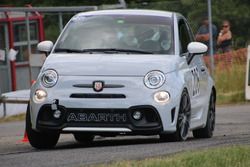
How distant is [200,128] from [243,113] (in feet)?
21.1

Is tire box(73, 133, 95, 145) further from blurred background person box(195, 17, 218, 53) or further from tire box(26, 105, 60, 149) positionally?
blurred background person box(195, 17, 218, 53)

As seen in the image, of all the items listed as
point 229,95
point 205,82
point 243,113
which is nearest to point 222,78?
point 229,95

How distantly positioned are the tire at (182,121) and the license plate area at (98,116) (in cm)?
76

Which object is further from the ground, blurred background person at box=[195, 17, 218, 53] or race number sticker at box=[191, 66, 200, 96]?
race number sticker at box=[191, 66, 200, 96]

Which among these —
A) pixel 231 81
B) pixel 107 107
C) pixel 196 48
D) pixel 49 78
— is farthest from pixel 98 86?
pixel 231 81

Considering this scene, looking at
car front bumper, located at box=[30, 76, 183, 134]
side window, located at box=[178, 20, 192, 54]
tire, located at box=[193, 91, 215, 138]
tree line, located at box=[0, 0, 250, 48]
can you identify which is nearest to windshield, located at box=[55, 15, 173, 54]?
side window, located at box=[178, 20, 192, 54]

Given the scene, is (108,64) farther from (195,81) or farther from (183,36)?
(183,36)

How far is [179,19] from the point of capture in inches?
534

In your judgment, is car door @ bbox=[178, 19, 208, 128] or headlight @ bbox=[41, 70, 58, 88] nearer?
headlight @ bbox=[41, 70, 58, 88]

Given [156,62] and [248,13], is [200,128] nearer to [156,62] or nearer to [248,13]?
[156,62]

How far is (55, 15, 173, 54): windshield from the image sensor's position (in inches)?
497

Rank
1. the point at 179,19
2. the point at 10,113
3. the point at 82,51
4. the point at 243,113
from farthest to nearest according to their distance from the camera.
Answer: the point at 10,113 → the point at 243,113 → the point at 179,19 → the point at 82,51

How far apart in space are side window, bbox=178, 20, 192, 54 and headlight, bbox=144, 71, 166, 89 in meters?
1.18

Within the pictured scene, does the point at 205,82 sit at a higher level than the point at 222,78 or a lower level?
higher
